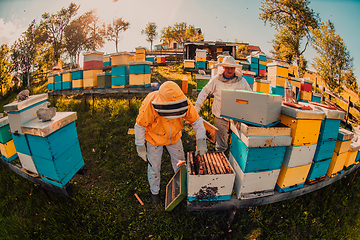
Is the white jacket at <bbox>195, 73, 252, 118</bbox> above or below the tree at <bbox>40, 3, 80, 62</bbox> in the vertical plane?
below

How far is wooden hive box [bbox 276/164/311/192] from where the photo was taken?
214 cm

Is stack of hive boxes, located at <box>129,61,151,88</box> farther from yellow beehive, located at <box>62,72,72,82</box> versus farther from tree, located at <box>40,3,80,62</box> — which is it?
tree, located at <box>40,3,80,62</box>

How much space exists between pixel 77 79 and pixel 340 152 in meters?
8.19

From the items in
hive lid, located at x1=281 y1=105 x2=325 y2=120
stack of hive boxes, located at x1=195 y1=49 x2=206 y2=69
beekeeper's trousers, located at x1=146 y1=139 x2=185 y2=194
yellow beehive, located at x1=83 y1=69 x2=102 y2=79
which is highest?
stack of hive boxes, located at x1=195 y1=49 x2=206 y2=69

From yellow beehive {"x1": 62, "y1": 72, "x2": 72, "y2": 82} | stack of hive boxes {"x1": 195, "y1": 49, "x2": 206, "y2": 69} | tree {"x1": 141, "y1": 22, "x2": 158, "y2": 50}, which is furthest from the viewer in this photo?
tree {"x1": 141, "y1": 22, "x2": 158, "y2": 50}

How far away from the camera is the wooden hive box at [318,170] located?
2355mm

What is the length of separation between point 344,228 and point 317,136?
2653 mm

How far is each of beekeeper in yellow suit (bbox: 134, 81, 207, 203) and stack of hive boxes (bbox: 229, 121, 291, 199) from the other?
2.23 feet

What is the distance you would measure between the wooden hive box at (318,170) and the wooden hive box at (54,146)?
3.94 metres

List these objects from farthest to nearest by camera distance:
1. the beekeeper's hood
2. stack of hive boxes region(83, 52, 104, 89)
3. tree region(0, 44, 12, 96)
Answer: tree region(0, 44, 12, 96)
stack of hive boxes region(83, 52, 104, 89)
the beekeeper's hood

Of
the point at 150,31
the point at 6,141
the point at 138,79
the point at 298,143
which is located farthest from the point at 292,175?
the point at 150,31

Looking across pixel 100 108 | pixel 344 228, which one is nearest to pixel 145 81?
pixel 100 108

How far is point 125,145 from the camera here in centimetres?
434

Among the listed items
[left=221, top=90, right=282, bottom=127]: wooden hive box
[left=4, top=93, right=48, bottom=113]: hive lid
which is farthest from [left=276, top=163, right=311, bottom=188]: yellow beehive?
[left=4, top=93, right=48, bottom=113]: hive lid
